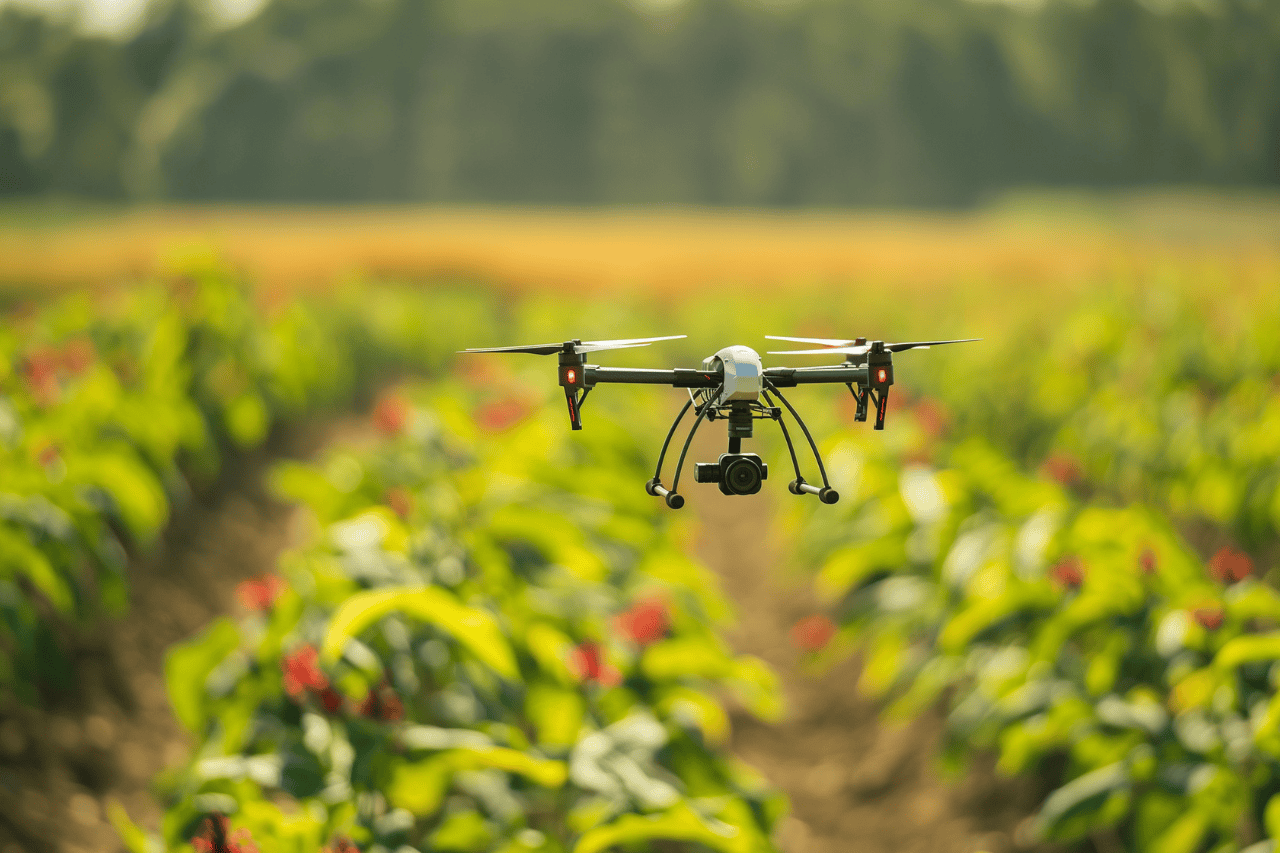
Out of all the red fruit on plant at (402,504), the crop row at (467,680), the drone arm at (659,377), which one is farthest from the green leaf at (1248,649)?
the red fruit on plant at (402,504)

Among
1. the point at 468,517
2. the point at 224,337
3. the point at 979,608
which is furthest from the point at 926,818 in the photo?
the point at 224,337

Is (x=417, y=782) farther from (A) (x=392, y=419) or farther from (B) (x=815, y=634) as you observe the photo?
(B) (x=815, y=634)

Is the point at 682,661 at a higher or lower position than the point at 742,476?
higher

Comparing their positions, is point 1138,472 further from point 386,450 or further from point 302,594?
point 302,594

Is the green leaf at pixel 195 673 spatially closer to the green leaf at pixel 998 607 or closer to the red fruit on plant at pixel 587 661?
the red fruit on plant at pixel 587 661

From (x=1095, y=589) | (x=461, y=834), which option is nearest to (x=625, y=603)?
(x=461, y=834)

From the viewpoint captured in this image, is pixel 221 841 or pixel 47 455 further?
pixel 47 455
